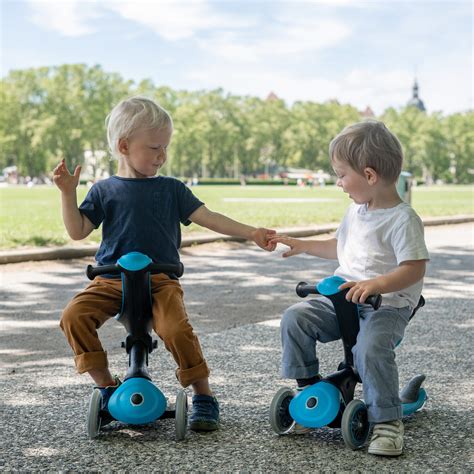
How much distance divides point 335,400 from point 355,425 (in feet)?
0.37

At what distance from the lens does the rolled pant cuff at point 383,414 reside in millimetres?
2793

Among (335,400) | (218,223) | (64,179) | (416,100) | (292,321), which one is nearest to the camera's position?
(335,400)

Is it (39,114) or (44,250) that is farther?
(39,114)

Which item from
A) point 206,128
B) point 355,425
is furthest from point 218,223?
point 206,128

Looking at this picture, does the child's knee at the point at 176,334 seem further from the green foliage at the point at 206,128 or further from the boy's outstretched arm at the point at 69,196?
the green foliage at the point at 206,128

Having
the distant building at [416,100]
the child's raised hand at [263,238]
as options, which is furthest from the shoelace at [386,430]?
the distant building at [416,100]

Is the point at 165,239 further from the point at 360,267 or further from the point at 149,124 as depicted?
the point at 360,267

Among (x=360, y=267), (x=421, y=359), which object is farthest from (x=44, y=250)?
(x=360, y=267)

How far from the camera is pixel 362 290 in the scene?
8.96ft

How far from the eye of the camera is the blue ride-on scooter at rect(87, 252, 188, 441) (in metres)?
2.88

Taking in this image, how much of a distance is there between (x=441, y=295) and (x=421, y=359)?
2.26 m

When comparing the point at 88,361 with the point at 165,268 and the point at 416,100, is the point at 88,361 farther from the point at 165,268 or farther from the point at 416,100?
the point at 416,100

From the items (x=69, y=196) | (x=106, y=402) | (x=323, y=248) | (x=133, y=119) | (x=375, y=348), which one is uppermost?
(x=133, y=119)

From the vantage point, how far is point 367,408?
284 centimetres
